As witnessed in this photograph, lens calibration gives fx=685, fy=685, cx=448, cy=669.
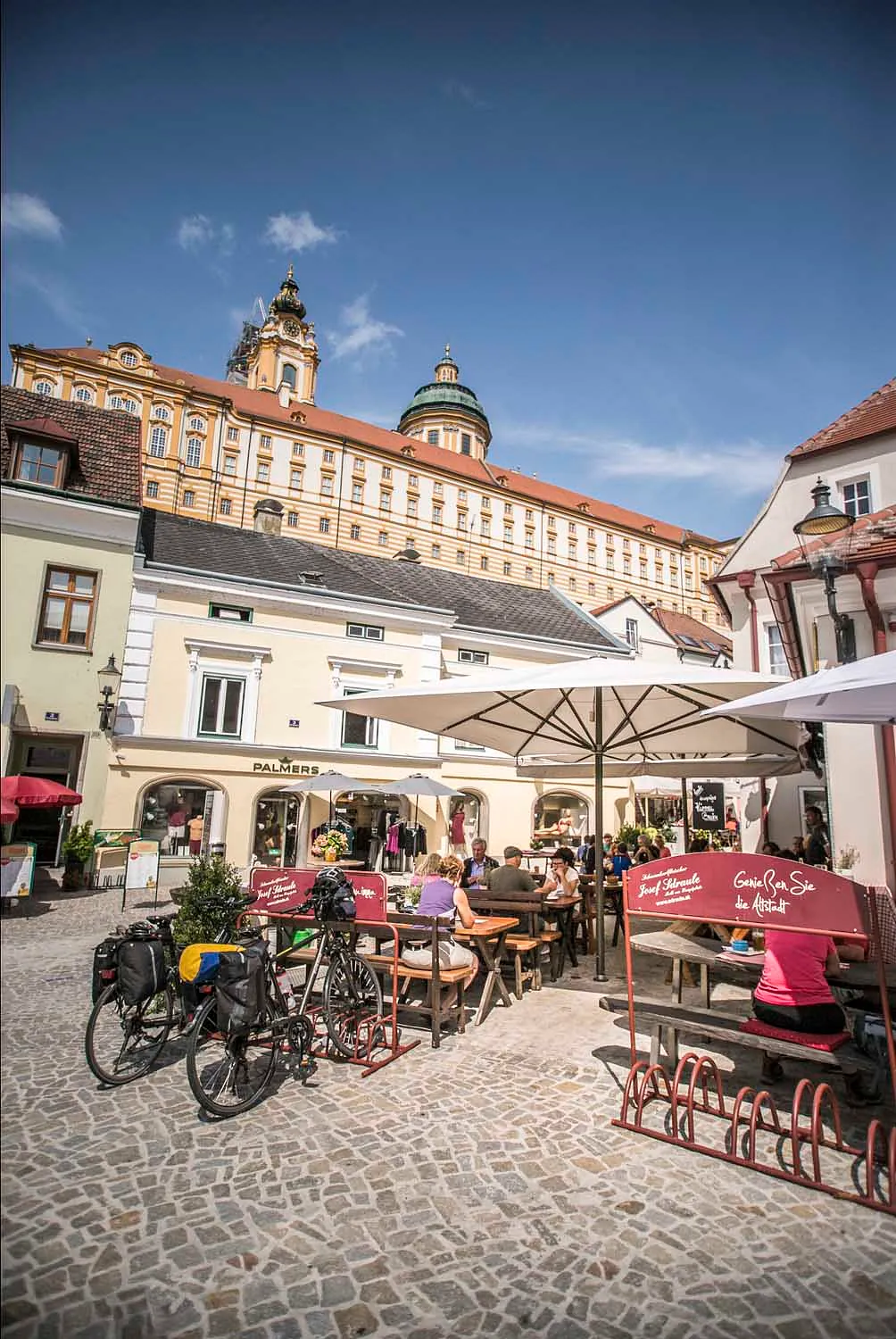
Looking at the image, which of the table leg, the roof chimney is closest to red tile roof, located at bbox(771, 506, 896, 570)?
the table leg

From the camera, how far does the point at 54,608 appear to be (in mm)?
1596

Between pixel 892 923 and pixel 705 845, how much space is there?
14267 millimetres

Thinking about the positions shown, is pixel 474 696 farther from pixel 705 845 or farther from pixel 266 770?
pixel 705 845

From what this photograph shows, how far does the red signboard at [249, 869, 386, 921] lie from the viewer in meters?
5.62

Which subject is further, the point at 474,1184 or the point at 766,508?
the point at 766,508

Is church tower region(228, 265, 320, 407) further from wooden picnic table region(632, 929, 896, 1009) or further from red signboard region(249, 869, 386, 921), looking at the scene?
wooden picnic table region(632, 929, 896, 1009)

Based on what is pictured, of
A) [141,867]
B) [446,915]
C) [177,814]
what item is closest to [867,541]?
[446,915]

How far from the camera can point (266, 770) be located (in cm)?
267

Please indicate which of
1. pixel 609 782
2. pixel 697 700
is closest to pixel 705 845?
pixel 609 782

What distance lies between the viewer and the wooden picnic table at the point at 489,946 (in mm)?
6180

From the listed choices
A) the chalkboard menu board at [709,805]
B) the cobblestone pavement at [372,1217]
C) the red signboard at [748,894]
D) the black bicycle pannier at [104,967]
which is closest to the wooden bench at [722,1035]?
the cobblestone pavement at [372,1217]

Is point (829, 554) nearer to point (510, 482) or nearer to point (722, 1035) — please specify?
point (722, 1035)

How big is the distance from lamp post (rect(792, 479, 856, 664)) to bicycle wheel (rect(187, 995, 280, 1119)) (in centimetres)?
693

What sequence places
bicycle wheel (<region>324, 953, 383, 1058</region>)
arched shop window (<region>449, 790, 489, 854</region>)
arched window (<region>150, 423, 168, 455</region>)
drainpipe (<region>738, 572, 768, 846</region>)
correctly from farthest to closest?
arched shop window (<region>449, 790, 489, 854</region>) < drainpipe (<region>738, 572, 768, 846</region>) < bicycle wheel (<region>324, 953, 383, 1058</region>) < arched window (<region>150, 423, 168, 455</region>)
